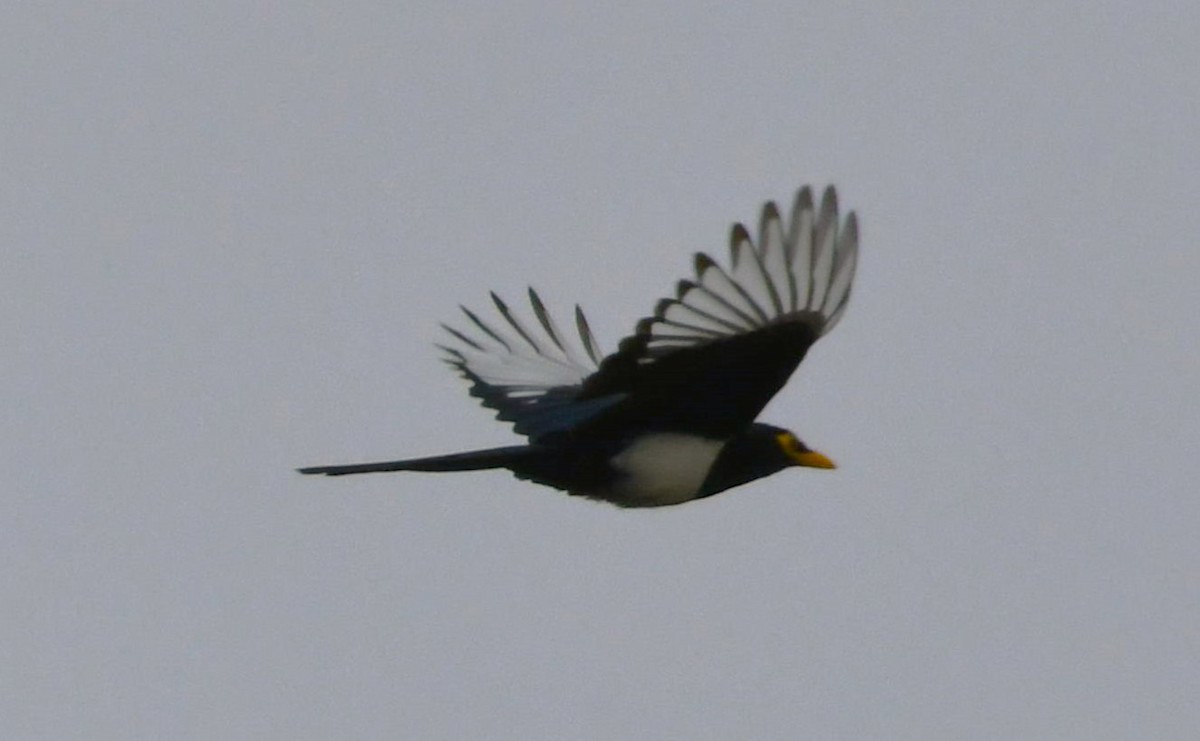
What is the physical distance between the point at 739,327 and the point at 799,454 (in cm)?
115

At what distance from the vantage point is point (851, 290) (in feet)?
30.2

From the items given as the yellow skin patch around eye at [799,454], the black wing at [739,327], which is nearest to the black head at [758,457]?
the yellow skin patch around eye at [799,454]

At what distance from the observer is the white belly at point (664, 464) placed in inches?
396

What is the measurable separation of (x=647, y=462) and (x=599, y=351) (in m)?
1.12

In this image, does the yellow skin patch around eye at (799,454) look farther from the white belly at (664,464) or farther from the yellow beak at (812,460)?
the white belly at (664,464)

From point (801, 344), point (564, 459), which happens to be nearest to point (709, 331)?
point (801, 344)

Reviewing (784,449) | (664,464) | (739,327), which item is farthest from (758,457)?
(739,327)

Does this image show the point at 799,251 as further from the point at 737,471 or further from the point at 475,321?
the point at 475,321

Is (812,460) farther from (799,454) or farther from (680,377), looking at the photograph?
(680,377)

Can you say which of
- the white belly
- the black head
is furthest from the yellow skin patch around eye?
the white belly

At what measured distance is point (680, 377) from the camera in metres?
9.70

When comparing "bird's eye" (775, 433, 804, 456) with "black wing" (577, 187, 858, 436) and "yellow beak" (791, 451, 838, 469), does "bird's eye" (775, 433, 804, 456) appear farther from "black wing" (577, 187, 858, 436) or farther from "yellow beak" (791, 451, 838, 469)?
"black wing" (577, 187, 858, 436)

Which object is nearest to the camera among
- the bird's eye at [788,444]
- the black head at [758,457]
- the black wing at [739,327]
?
the black wing at [739,327]

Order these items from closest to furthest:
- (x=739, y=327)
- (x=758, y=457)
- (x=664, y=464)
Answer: (x=739, y=327), (x=664, y=464), (x=758, y=457)
